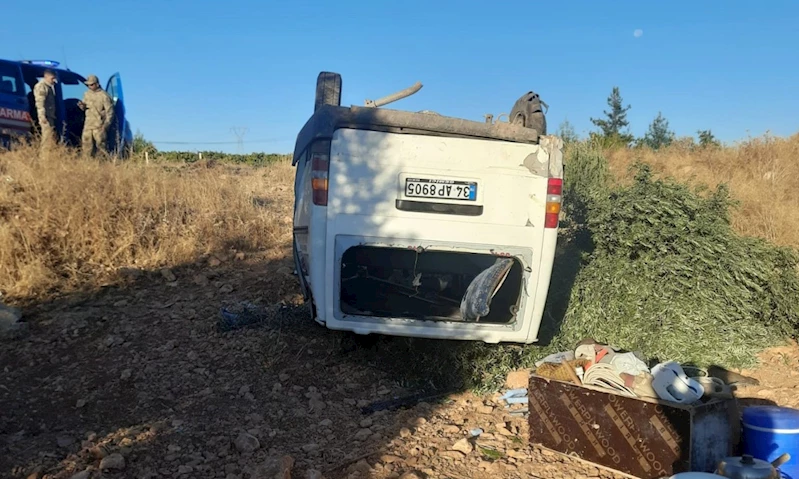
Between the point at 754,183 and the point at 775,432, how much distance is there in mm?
8783

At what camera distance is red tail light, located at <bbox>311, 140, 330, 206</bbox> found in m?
4.26

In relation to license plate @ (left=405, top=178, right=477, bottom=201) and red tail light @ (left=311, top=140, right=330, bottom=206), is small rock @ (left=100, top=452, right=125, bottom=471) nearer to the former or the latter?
red tail light @ (left=311, top=140, right=330, bottom=206)

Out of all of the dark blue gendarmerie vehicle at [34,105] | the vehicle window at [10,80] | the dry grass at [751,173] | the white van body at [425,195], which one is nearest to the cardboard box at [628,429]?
the white van body at [425,195]

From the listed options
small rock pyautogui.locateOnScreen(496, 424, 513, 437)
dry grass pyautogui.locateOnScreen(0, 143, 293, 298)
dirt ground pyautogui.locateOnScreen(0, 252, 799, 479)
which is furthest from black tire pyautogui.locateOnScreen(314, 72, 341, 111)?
dry grass pyautogui.locateOnScreen(0, 143, 293, 298)

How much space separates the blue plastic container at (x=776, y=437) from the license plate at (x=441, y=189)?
2131 mm

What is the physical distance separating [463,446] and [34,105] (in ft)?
33.7

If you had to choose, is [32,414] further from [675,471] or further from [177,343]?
[675,471]

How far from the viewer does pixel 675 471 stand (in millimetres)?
3422

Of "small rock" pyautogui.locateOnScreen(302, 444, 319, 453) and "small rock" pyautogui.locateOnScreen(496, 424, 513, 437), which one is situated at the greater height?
"small rock" pyautogui.locateOnScreen(496, 424, 513, 437)

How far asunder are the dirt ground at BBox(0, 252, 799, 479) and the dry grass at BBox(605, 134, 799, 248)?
3204 mm

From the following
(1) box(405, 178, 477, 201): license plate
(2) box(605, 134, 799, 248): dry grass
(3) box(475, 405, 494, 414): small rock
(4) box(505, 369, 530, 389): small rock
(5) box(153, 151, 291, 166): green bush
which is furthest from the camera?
(5) box(153, 151, 291, 166): green bush

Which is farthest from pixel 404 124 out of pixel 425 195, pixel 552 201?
pixel 552 201

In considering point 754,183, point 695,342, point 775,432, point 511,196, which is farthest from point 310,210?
point 754,183

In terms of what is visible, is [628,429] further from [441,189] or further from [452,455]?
[441,189]
